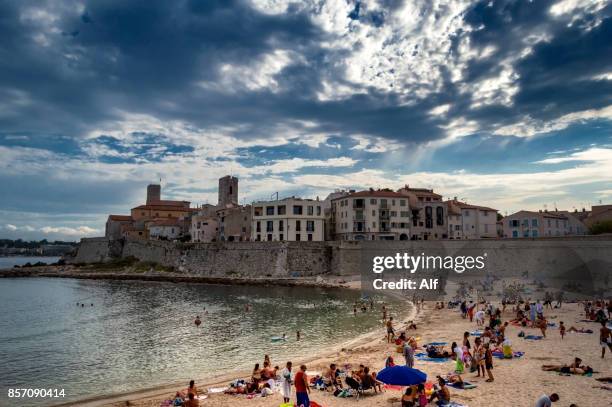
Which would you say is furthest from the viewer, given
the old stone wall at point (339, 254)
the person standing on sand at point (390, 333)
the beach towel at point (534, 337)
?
the old stone wall at point (339, 254)

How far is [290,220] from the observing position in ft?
236

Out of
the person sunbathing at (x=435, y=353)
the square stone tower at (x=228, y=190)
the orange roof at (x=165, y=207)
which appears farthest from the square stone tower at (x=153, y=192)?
the person sunbathing at (x=435, y=353)

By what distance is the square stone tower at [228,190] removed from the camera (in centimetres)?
10275

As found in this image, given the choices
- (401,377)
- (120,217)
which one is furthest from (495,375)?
(120,217)

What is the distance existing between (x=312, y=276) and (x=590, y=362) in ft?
162

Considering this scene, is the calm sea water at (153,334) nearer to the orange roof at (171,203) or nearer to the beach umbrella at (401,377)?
the beach umbrella at (401,377)

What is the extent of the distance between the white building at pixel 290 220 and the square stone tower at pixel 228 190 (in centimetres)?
2919

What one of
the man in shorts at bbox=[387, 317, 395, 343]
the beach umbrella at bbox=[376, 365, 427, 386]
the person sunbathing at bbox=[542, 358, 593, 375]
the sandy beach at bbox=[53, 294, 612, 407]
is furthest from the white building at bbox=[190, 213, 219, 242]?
the beach umbrella at bbox=[376, 365, 427, 386]

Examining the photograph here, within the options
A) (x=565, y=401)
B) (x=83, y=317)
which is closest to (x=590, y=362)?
(x=565, y=401)

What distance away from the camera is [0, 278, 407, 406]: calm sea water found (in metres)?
20.9

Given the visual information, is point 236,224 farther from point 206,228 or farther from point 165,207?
point 165,207

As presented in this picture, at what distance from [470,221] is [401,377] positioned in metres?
73.4

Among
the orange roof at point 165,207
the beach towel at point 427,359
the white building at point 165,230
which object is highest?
the orange roof at point 165,207

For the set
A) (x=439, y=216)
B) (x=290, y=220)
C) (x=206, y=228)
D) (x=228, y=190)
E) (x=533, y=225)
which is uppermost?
(x=228, y=190)
